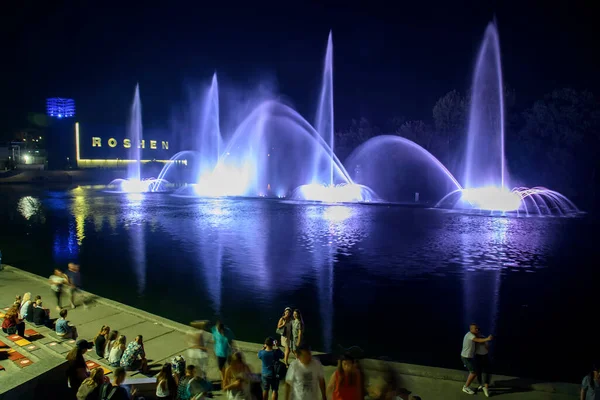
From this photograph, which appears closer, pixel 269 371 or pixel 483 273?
pixel 269 371

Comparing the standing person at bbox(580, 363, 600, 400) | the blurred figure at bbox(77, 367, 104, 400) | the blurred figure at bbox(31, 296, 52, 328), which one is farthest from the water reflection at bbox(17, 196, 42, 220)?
the standing person at bbox(580, 363, 600, 400)

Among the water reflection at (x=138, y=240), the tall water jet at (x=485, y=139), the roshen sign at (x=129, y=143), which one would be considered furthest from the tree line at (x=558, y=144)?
the roshen sign at (x=129, y=143)

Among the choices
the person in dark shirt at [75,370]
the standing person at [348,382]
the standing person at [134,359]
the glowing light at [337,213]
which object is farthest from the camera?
the glowing light at [337,213]

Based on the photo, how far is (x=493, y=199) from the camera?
128 feet

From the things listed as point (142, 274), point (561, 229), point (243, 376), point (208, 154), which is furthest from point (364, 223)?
point (208, 154)

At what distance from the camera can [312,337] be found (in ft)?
32.6

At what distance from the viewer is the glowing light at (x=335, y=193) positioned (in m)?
47.6

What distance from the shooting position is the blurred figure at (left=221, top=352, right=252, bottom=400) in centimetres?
534

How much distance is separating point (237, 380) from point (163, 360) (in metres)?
3.20

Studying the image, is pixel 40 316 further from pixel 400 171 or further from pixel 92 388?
pixel 400 171

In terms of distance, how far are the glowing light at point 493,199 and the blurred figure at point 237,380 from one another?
116 feet

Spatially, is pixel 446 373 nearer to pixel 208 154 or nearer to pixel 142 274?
pixel 142 274

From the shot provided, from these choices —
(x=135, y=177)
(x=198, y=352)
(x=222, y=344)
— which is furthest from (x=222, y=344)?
(x=135, y=177)

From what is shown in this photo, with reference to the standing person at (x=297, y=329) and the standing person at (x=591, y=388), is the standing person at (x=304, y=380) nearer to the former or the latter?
the standing person at (x=297, y=329)
